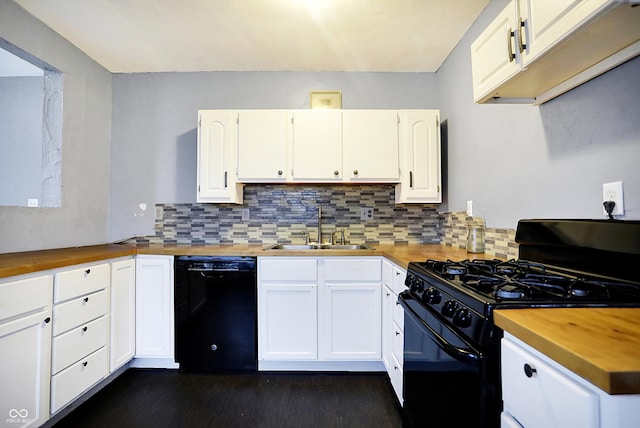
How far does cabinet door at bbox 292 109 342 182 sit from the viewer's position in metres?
2.39

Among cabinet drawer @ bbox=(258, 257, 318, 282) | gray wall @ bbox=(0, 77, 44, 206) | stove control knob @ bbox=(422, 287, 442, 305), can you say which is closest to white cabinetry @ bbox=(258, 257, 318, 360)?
cabinet drawer @ bbox=(258, 257, 318, 282)

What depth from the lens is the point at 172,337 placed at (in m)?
2.18

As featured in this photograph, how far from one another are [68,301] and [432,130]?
2.64 m

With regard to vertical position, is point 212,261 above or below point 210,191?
below

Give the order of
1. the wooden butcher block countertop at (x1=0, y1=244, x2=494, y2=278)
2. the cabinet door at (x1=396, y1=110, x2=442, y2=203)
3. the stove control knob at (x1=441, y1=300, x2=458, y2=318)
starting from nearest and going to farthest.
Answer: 1. the stove control knob at (x1=441, y1=300, x2=458, y2=318)
2. the wooden butcher block countertop at (x1=0, y1=244, x2=494, y2=278)
3. the cabinet door at (x1=396, y1=110, x2=442, y2=203)

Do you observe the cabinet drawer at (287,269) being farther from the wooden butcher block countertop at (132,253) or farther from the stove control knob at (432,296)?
→ the stove control knob at (432,296)

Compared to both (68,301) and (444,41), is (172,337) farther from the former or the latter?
(444,41)

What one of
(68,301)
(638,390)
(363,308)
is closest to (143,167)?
(68,301)

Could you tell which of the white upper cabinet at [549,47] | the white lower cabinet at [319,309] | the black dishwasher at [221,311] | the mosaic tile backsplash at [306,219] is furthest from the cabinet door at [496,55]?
the black dishwasher at [221,311]

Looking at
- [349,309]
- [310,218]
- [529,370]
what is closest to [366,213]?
[310,218]

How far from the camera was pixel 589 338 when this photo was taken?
59 cm

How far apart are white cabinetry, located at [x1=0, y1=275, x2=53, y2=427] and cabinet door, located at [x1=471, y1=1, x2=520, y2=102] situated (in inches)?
90.0

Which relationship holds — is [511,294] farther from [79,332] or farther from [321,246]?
[79,332]

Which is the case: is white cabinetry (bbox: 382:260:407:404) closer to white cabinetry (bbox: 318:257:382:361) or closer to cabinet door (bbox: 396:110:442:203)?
white cabinetry (bbox: 318:257:382:361)
